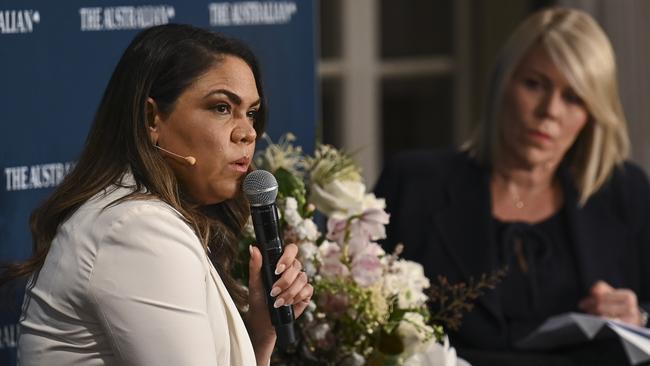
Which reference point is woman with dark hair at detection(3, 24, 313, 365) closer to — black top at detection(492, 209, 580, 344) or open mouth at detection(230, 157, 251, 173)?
open mouth at detection(230, 157, 251, 173)

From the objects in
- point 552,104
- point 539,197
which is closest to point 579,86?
point 552,104

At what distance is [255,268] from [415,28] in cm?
354

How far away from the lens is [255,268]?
1.92 m

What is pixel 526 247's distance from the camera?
11.0 feet

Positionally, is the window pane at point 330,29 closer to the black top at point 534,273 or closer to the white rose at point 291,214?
the black top at point 534,273

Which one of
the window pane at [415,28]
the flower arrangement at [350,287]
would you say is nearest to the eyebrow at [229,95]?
the flower arrangement at [350,287]

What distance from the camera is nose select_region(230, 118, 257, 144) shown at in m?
1.88

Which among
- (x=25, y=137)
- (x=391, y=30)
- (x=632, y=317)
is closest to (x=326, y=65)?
(x=391, y=30)

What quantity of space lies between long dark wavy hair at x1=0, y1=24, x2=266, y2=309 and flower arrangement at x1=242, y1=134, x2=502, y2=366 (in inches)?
18.4

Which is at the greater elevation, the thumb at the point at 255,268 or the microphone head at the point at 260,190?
the microphone head at the point at 260,190

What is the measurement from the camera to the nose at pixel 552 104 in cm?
326

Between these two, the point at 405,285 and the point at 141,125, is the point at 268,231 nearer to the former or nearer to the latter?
the point at 141,125

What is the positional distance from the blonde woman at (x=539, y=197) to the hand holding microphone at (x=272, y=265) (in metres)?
1.38

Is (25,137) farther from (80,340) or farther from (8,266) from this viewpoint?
(80,340)
